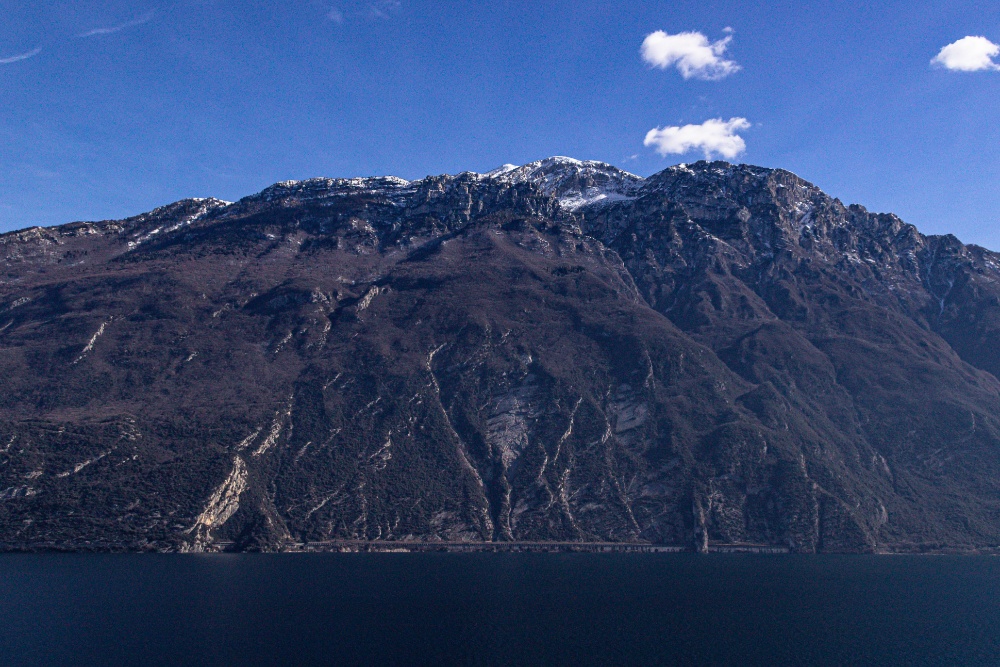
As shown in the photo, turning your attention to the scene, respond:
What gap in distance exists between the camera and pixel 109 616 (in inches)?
3548

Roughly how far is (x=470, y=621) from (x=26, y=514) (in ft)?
361

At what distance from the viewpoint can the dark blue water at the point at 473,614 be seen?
257 ft

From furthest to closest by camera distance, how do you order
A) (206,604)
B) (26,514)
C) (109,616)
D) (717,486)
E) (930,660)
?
(717,486), (26,514), (206,604), (109,616), (930,660)

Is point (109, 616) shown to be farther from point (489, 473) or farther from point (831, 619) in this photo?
point (489, 473)

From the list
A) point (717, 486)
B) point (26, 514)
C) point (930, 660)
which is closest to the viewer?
point (930, 660)

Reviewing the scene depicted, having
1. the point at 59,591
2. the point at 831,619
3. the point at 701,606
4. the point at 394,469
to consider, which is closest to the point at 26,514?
the point at 59,591

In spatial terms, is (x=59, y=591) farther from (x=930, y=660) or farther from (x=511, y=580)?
(x=930, y=660)

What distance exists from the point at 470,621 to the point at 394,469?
103564 millimetres

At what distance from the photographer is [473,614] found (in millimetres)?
97062

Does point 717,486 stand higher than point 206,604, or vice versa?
point 717,486

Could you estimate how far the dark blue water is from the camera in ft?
257

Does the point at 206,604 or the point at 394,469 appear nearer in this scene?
the point at 206,604

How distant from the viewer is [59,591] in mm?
104125

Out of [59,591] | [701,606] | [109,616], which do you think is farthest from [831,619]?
[59,591]
